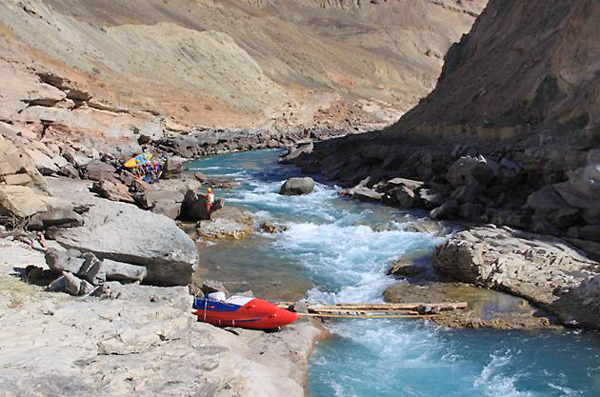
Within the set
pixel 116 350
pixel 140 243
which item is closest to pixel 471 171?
pixel 140 243

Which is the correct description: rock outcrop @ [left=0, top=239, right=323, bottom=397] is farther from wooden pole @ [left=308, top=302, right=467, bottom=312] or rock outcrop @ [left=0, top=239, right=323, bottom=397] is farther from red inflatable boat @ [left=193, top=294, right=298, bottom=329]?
wooden pole @ [left=308, top=302, right=467, bottom=312]

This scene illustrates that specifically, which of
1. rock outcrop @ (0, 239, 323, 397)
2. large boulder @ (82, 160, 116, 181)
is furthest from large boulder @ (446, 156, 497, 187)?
rock outcrop @ (0, 239, 323, 397)

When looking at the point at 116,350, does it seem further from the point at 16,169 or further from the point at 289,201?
the point at 289,201

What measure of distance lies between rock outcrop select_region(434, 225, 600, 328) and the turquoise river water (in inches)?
34.3

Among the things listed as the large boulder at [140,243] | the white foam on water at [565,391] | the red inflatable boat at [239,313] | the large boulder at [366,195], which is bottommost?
the large boulder at [366,195]

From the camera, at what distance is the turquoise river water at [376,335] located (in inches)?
362

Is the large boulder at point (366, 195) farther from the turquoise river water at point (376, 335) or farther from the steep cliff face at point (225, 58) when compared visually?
the steep cliff face at point (225, 58)

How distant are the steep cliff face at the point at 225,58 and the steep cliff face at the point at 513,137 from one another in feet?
63.7

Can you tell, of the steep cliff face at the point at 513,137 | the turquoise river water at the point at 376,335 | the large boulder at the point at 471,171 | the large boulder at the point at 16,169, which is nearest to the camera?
the turquoise river water at the point at 376,335

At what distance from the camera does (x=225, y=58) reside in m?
59.7

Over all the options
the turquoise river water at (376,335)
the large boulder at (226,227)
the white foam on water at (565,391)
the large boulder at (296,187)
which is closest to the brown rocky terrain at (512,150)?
the turquoise river water at (376,335)

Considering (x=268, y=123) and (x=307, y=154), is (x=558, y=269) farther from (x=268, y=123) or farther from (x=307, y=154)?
(x=268, y=123)

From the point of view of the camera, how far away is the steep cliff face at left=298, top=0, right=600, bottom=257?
55.8 ft

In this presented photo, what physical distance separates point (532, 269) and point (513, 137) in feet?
36.6
